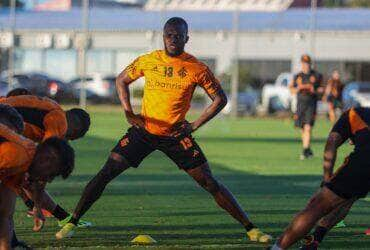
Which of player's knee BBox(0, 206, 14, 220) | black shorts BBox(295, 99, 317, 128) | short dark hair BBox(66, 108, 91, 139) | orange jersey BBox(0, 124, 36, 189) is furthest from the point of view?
black shorts BBox(295, 99, 317, 128)

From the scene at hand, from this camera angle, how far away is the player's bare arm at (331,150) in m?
10.0

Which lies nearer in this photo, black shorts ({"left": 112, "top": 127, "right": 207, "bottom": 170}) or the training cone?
the training cone

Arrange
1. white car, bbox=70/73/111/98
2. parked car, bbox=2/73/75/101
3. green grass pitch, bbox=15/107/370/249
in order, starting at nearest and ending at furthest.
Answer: green grass pitch, bbox=15/107/370/249 < parked car, bbox=2/73/75/101 < white car, bbox=70/73/111/98

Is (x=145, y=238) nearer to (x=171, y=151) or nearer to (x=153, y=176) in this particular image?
(x=171, y=151)

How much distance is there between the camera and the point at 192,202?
16.0 m

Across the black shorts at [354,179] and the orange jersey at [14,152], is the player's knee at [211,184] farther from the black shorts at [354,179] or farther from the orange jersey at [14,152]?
the orange jersey at [14,152]

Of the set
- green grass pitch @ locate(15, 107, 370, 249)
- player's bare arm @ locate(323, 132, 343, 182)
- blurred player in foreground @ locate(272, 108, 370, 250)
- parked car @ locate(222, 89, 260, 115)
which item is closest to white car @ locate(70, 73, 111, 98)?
parked car @ locate(222, 89, 260, 115)

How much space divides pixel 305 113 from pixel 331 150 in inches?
612

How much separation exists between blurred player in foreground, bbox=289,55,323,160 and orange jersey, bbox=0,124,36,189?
16937 millimetres

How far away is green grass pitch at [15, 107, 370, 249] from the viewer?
39.3 feet

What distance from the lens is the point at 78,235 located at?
483 inches

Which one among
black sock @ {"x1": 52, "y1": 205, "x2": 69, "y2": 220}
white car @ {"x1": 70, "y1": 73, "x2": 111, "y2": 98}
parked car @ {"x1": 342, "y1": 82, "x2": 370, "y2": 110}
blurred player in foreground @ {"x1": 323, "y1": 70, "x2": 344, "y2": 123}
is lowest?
white car @ {"x1": 70, "y1": 73, "x2": 111, "y2": 98}

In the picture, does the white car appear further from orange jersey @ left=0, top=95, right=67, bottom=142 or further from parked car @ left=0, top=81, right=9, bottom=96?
orange jersey @ left=0, top=95, right=67, bottom=142

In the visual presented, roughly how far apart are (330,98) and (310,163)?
25.2 metres
